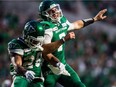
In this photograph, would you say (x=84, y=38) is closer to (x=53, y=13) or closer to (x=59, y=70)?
(x=59, y=70)

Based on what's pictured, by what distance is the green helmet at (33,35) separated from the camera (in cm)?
870

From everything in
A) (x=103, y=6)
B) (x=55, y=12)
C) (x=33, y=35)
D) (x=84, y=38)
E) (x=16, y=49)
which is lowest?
(x=84, y=38)

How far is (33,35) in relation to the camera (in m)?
8.70

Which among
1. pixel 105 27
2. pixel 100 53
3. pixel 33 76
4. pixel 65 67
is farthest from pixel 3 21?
pixel 33 76

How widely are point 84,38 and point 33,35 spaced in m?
9.77

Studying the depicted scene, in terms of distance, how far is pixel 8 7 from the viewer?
18.8m

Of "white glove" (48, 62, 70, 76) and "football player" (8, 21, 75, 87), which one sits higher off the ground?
"football player" (8, 21, 75, 87)

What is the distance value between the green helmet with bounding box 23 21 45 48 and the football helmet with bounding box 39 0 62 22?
0.65 metres

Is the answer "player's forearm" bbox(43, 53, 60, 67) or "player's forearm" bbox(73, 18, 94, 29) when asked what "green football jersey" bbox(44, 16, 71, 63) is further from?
"player's forearm" bbox(73, 18, 94, 29)

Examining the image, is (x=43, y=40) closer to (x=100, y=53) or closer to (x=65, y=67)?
→ (x=65, y=67)

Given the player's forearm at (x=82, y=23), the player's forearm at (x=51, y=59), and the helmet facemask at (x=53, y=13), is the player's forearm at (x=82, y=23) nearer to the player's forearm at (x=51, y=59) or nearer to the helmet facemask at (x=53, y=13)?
the helmet facemask at (x=53, y=13)

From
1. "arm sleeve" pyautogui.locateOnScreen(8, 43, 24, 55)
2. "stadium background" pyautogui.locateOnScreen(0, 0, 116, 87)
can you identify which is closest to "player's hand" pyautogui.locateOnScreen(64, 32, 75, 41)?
"arm sleeve" pyautogui.locateOnScreen(8, 43, 24, 55)

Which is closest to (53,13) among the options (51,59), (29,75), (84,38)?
(51,59)

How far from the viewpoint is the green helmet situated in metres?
8.70
